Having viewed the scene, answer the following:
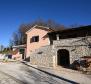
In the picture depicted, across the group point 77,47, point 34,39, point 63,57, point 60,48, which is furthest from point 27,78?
point 34,39

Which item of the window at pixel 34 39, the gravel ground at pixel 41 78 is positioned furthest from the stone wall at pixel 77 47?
the window at pixel 34 39

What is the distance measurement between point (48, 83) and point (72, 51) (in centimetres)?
1035

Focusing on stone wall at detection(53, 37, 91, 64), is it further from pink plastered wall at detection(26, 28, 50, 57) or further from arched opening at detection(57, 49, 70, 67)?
pink plastered wall at detection(26, 28, 50, 57)

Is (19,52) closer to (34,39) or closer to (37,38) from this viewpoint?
(34,39)

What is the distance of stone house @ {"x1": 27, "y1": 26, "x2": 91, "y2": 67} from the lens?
2259cm

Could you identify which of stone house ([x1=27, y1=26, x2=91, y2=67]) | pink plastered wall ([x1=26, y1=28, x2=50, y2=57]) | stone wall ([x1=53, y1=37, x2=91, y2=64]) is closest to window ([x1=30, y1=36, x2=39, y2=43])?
pink plastered wall ([x1=26, y1=28, x2=50, y2=57])

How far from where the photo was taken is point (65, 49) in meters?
25.1

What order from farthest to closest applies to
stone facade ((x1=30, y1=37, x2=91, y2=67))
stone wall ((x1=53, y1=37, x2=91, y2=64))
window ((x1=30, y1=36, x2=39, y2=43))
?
window ((x1=30, y1=36, x2=39, y2=43)) < stone facade ((x1=30, y1=37, x2=91, y2=67)) < stone wall ((x1=53, y1=37, x2=91, y2=64))

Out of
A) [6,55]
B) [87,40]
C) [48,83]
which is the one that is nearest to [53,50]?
[87,40]

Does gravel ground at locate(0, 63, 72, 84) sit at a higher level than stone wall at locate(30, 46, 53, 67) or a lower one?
lower

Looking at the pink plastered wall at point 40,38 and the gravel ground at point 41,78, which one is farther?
the pink plastered wall at point 40,38

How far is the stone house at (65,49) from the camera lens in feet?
74.1

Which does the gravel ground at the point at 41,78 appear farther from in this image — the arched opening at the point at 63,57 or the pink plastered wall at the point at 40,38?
the pink plastered wall at the point at 40,38

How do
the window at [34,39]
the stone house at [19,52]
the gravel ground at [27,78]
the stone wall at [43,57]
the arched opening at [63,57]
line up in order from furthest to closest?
1. the stone house at [19,52]
2. the window at [34,39]
3. the arched opening at [63,57]
4. the stone wall at [43,57]
5. the gravel ground at [27,78]
